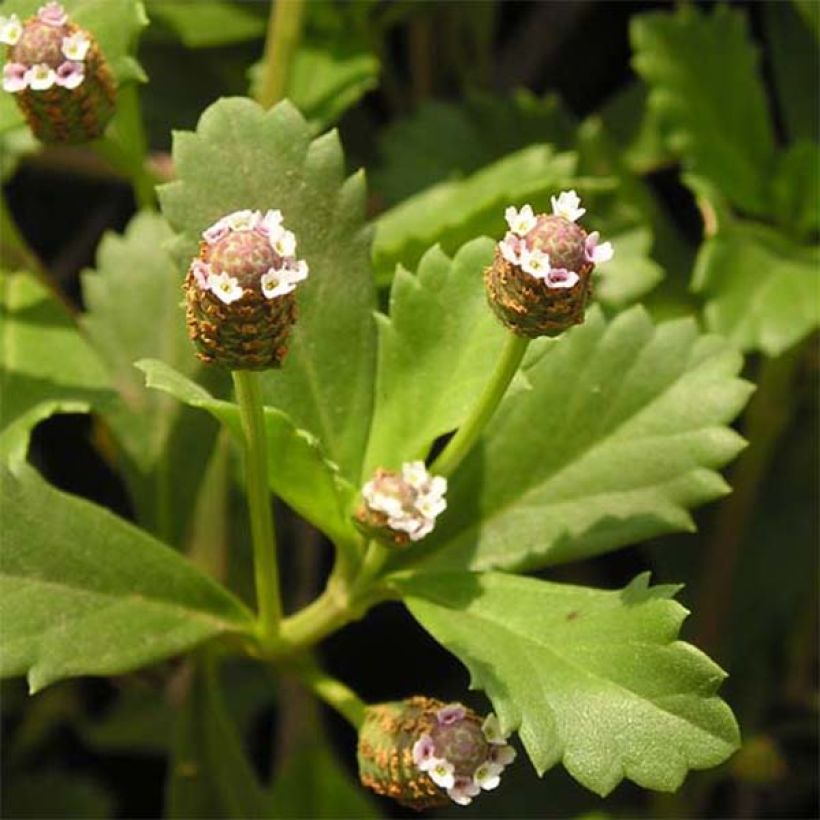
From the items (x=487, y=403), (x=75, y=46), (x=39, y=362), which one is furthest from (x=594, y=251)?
(x=39, y=362)

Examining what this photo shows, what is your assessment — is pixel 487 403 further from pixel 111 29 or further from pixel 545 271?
pixel 111 29

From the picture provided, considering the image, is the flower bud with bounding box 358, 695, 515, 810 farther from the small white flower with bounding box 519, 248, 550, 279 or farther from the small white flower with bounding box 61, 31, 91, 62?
the small white flower with bounding box 61, 31, 91, 62

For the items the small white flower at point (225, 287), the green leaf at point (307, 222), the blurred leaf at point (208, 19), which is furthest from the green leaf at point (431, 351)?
the blurred leaf at point (208, 19)

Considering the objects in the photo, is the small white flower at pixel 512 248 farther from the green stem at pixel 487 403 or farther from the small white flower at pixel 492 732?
the small white flower at pixel 492 732

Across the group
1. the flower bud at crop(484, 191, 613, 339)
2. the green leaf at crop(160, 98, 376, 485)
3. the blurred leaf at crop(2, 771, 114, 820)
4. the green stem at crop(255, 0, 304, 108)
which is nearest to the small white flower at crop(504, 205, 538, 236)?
the flower bud at crop(484, 191, 613, 339)

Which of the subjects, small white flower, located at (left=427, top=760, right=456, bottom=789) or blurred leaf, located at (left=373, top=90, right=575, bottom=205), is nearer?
small white flower, located at (left=427, top=760, right=456, bottom=789)
